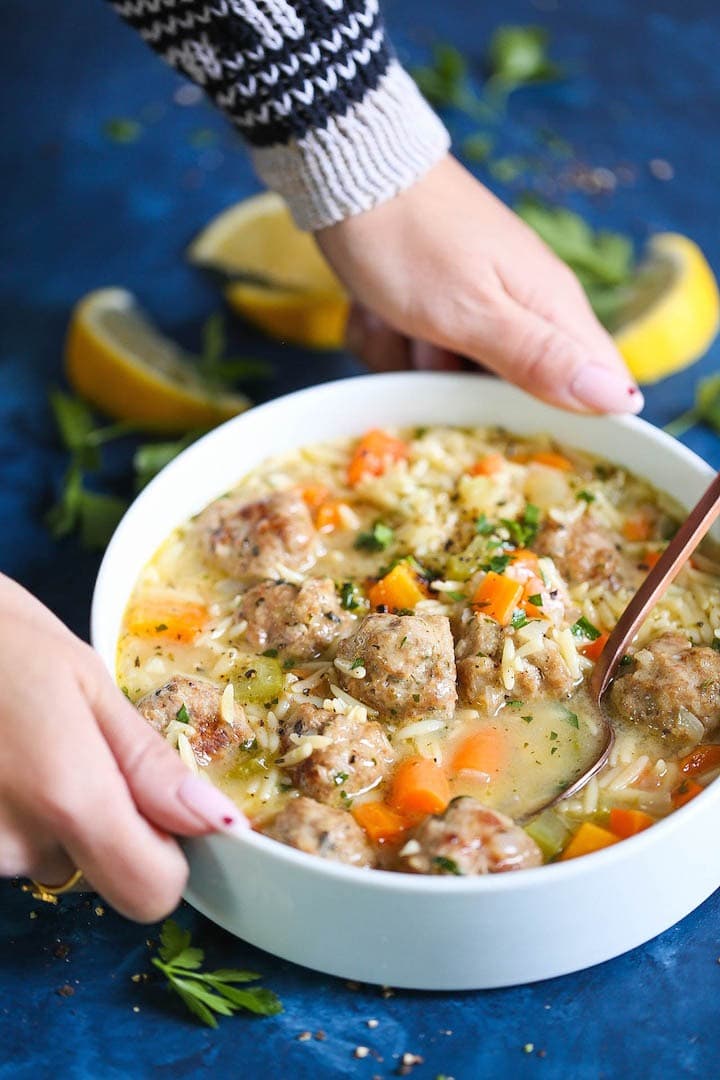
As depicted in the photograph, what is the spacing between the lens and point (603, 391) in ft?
12.9

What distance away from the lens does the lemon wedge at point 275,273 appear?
5.04 meters

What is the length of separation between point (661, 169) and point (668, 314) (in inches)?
52.1

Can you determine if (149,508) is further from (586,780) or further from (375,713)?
(586,780)

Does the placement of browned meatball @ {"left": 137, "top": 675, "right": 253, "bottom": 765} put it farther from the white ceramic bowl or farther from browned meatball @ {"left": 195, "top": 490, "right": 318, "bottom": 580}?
browned meatball @ {"left": 195, "top": 490, "right": 318, "bottom": 580}

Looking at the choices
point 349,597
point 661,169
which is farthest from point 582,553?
point 661,169

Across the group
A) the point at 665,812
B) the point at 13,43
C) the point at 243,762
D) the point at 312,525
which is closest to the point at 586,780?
the point at 665,812

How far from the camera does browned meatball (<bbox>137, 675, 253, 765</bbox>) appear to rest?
318 cm

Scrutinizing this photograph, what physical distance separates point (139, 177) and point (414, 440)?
237 centimetres

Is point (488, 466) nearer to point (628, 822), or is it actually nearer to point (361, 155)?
point (361, 155)

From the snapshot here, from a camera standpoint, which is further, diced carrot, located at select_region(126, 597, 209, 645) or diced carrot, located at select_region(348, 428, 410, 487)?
diced carrot, located at select_region(348, 428, 410, 487)

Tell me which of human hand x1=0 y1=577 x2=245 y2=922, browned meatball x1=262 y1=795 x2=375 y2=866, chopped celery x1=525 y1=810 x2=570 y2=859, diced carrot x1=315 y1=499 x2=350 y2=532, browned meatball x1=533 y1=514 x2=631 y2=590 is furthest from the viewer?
diced carrot x1=315 y1=499 x2=350 y2=532

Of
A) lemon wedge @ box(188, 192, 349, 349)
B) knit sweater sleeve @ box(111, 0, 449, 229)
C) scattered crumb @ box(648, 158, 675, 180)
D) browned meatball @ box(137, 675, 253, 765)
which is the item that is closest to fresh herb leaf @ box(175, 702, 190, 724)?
browned meatball @ box(137, 675, 253, 765)

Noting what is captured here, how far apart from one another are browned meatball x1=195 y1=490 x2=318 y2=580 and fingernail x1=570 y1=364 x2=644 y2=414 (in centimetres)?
89

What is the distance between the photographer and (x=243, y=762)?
319 cm
